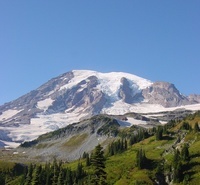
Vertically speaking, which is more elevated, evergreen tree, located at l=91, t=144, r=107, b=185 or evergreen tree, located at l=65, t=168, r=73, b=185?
evergreen tree, located at l=91, t=144, r=107, b=185

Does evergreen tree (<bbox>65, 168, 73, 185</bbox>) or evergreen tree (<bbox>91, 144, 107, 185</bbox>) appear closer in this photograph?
evergreen tree (<bbox>91, 144, 107, 185</bbox>)

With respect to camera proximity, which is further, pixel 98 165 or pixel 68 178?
pixel 68 178

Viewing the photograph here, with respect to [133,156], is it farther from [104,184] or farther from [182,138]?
[104,184]

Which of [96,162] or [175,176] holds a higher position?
[96,162]

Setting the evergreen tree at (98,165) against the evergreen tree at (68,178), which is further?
the evergreen tree at (68,178)

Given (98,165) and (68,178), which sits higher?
(98,165)

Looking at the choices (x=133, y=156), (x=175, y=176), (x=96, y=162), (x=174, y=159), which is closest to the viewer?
(x=96, y=162)

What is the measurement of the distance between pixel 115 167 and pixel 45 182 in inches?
1299

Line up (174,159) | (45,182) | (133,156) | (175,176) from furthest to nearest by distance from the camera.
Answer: (133,156)
(45,182)
(174,159)
(175,176)

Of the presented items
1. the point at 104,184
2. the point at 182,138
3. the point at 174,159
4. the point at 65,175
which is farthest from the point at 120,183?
the point at 104,184

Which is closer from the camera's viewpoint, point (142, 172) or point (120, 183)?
point (120, 183)

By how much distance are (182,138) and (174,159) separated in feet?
147

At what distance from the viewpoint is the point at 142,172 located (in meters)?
159

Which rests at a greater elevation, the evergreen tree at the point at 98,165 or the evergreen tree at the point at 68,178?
the evergreen tree at the point at 98,165
